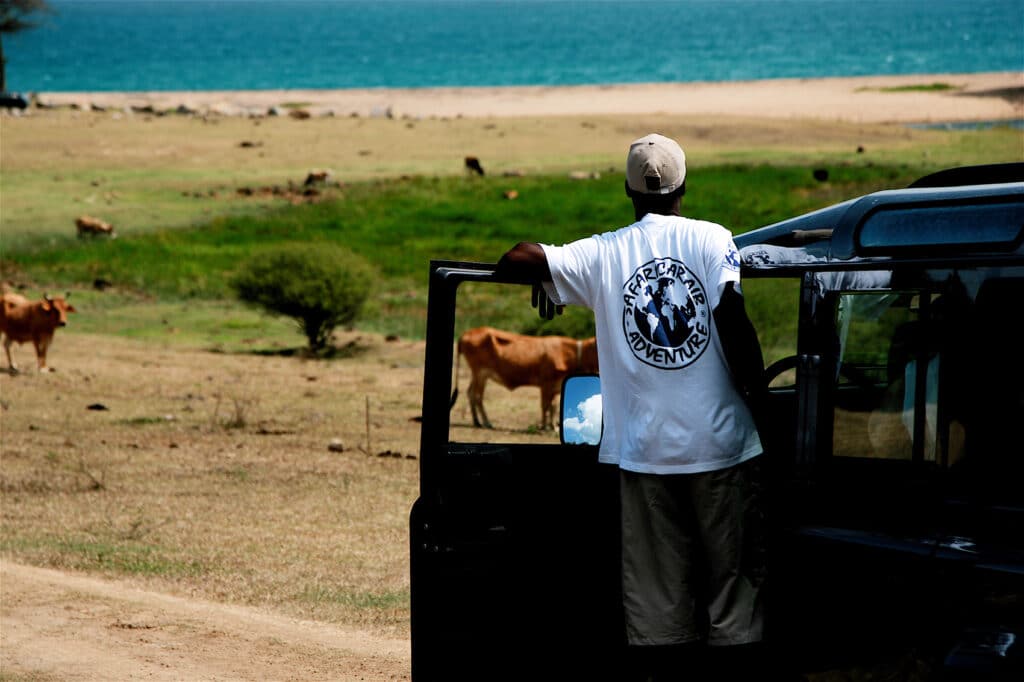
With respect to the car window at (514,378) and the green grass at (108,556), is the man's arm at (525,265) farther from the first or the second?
the car window at (514,378)

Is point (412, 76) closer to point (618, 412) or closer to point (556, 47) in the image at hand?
point (556, 47)

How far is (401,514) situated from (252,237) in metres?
19.5

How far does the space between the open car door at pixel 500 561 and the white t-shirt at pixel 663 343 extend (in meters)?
0.22

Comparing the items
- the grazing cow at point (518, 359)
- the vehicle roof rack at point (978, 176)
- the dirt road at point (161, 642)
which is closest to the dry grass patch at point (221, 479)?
the dirt road at point (161, 642)

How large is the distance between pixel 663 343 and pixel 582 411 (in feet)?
3.88

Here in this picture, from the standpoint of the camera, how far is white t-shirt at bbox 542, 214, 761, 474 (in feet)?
10.9

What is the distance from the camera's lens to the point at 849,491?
331cm

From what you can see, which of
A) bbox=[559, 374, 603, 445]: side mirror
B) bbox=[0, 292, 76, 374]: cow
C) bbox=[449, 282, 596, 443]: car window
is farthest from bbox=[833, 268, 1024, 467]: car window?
bbox=[0, 292, 76, 374]: cow

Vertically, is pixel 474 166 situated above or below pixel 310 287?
above

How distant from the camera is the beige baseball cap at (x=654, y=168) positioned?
138 inches

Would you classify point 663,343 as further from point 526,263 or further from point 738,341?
point 526,263

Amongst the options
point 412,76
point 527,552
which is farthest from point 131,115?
point 412,76

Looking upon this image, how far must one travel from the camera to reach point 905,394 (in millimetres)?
3377

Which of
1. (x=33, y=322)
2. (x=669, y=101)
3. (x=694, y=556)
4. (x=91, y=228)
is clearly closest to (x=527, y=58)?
(x=669, y=101)
